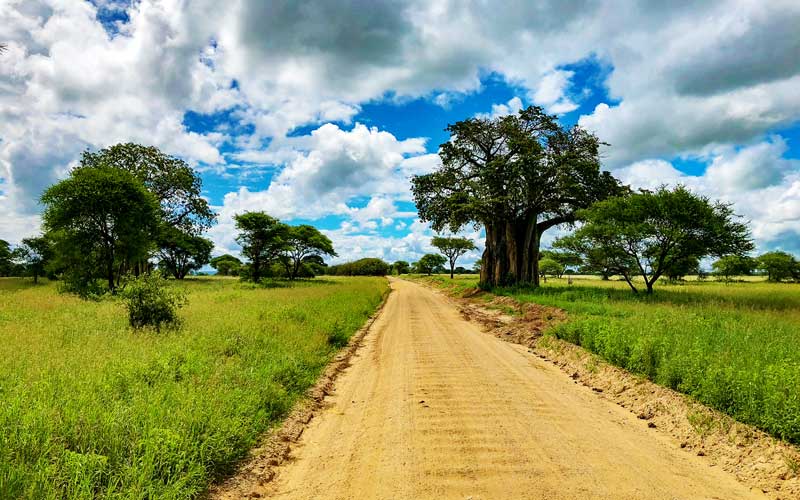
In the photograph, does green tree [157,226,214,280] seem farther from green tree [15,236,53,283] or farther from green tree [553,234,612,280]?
green tree [553,234,612,280]

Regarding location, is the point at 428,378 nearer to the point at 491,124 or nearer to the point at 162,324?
the point at 162,324

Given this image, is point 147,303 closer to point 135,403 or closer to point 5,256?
point 135,403

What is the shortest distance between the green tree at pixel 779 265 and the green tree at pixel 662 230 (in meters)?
47.7

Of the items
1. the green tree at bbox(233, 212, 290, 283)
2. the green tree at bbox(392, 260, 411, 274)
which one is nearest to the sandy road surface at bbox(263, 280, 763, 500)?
the green tree at bbox(233, 212, 290, 283)

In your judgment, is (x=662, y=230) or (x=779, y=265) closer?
(x=662, y=230)

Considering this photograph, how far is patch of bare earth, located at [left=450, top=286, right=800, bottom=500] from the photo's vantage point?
423 cm

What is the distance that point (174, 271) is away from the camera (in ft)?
183

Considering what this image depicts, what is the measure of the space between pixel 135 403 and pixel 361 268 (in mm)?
103716

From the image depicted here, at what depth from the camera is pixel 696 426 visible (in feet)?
17.6

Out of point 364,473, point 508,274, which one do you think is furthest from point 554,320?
point 508,274

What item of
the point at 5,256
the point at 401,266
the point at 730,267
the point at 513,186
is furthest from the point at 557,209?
the point at 401,266

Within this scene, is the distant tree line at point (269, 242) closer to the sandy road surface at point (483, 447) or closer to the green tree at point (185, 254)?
the green tree at point (185, 254)

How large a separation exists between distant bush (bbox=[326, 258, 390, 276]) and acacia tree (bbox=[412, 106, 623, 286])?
247 ft

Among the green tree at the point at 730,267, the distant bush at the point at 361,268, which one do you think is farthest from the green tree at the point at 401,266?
the green tree at the point at 730,267
